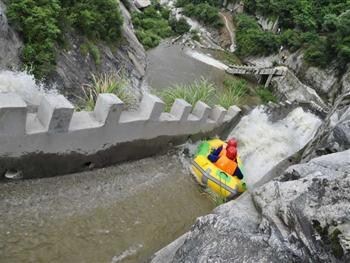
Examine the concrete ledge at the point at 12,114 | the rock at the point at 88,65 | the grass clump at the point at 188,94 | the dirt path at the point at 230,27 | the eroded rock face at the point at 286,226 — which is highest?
the eroded rock face at the point at 286,226

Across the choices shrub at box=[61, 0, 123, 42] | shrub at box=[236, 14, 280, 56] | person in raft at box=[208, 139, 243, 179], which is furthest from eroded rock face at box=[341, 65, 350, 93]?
person in raft at box=[208, 139, 243, 179]

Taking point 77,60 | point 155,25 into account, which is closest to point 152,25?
point 155,25

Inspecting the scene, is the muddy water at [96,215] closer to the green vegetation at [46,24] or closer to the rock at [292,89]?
the green vegetation at [46,24]

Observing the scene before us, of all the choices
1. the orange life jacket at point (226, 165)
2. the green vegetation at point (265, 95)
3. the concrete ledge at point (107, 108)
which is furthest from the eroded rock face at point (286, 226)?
the green vegetation at point (265, 95)

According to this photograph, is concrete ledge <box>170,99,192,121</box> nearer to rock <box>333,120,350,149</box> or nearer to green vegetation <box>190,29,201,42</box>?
rock <box>333,120,350,149</box>

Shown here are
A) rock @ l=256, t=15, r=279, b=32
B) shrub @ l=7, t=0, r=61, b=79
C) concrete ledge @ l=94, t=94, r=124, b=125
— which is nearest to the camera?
concrete ledge @ l=94, t=94, r=124, b=125

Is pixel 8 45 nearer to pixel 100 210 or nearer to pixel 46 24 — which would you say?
pixel 46 24

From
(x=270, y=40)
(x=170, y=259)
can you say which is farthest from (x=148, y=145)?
(x=270, y=40)
